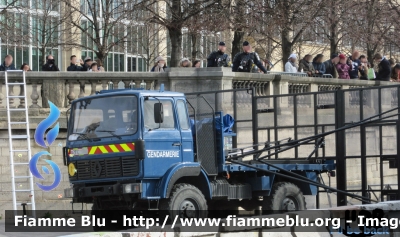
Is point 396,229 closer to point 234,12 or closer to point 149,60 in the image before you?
point 234,12

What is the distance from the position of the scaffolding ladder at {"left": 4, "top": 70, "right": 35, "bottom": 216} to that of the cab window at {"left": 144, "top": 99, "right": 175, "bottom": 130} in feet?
13.9

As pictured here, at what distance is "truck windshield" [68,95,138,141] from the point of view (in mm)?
16172

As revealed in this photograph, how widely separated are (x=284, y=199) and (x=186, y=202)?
2.85 metres

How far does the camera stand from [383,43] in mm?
39125

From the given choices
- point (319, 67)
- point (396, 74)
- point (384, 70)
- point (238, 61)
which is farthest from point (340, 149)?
point (396, 74)

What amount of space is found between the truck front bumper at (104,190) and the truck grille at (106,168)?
21 cm

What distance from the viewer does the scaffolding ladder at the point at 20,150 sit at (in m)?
19.7

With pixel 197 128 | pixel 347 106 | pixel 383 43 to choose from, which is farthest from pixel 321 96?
pixel 383 43

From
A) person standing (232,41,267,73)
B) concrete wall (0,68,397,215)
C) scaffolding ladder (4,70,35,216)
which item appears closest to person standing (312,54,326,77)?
person standing (232,41,267,73)

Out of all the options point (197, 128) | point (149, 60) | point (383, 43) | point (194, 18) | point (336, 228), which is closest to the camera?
point (336, 228)

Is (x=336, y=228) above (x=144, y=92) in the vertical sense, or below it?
below

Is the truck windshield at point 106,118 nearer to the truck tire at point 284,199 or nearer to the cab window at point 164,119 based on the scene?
the cab window at point 164,119

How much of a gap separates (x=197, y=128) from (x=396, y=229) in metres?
6.24

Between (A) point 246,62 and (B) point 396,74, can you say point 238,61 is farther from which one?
(B) point 396,74
